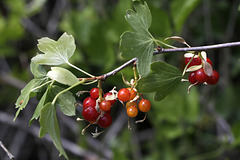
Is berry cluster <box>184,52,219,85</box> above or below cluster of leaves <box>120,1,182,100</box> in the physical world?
below

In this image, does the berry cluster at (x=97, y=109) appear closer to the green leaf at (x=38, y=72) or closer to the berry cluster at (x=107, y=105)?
the berry cluster at (x=107, y=105)

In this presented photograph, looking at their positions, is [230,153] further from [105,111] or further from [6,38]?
[6,38]

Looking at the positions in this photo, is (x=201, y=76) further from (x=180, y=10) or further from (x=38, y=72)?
(x=180, y=10)

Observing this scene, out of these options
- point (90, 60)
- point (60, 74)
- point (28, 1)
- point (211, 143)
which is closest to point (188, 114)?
point (211, 143)

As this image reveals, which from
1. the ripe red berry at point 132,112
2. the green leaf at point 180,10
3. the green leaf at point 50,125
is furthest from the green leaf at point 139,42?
the green leaf at point 180,10

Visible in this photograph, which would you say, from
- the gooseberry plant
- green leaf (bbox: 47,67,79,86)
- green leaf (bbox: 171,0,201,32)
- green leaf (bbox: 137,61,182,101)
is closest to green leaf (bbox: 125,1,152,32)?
the gooseberry plant

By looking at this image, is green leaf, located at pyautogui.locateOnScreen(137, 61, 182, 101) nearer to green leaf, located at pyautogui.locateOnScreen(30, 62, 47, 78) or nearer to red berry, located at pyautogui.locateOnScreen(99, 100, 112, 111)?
red berry, located at pyautogui.locateOnScreen(99, 100, 112, 111)
